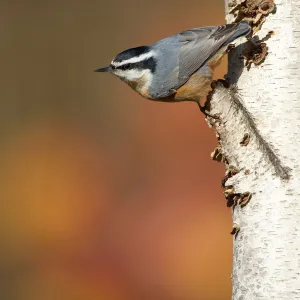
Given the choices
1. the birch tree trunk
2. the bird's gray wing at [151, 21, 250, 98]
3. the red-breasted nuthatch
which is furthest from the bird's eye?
the birch tree trunk

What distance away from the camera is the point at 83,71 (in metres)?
6.27

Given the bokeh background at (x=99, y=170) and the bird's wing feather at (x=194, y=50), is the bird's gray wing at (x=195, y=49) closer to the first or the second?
the bird's wing feather at (x=194, y=50)

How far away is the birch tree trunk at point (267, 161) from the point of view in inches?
70.0

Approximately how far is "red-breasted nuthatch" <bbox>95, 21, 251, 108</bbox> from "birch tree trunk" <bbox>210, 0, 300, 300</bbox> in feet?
1.20

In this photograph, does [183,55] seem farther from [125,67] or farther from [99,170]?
[99,170]


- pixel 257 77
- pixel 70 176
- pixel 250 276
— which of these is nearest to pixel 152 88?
pixel 257 77

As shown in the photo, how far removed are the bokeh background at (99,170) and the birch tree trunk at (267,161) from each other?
2.63 m

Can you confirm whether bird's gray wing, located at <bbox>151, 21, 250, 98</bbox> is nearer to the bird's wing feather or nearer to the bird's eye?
the bird's wing feather

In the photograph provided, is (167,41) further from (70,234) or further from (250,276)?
(70,234)

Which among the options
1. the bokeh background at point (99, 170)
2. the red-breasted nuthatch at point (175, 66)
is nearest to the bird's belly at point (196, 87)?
the red-breasted nuthatch at point (175, 66)

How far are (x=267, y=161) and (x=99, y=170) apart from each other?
3.66 m

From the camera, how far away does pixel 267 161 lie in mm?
1878

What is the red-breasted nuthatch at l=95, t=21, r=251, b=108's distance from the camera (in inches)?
95.3

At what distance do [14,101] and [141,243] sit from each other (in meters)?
2.19
